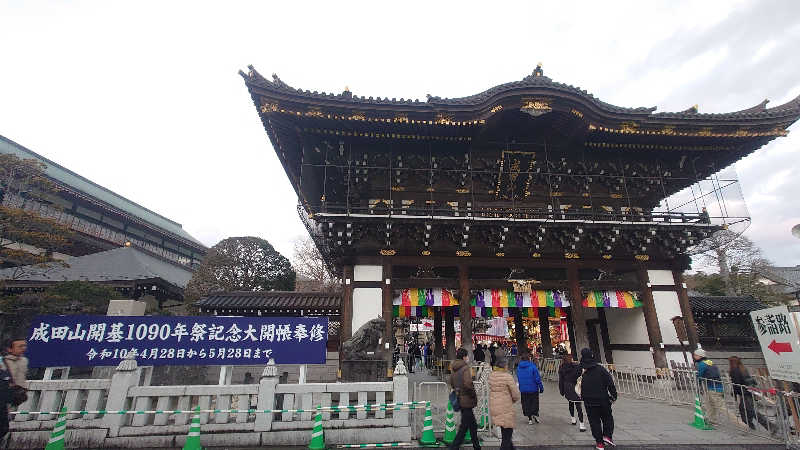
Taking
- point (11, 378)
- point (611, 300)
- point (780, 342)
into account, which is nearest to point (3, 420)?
point (11, 378)

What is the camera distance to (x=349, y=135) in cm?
1212

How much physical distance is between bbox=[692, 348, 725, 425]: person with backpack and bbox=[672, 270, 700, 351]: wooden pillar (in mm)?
5879

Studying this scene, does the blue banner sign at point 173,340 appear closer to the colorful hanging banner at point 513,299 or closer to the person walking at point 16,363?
the person walking at point 16,363

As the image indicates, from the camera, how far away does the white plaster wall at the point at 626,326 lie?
1330 centimetres

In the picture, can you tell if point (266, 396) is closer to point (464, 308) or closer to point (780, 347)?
point (464, 308)

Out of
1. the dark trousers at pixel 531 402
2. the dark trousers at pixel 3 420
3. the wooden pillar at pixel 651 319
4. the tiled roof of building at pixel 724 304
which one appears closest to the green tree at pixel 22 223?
the dark trousers at pixel 3 420

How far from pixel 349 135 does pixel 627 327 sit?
44.6 ft

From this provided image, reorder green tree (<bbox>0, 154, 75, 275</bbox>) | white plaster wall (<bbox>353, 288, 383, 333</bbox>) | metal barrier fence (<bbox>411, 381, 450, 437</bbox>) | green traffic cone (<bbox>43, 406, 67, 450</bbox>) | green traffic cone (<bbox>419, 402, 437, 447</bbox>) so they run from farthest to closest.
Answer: green tree (<bbox>0, 154, 75, 275</bbox>) < white plaster wall (<bbox>353, 288, 383, 333</bbox>) < metal barrier fence (<bbox>411, 381, 450, 437</bbox>) < green traffic cone (<bbox>419, 402, 437, 447</bbox>) < green traffic cone (<bbox>43, 406, 67, 450</bbox>)

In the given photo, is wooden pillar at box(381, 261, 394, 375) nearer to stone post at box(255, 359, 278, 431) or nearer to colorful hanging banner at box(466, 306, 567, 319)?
colorful hanging banner at box(466, 306, 567, 319)

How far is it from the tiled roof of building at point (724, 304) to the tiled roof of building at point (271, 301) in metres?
15.8

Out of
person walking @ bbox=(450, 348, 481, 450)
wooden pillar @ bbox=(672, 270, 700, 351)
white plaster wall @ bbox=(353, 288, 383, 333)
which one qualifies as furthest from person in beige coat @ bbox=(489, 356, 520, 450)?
wooden pillar @ bbox=(672, 270, 700, 351)

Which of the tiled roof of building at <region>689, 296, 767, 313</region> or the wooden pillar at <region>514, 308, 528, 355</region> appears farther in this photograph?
the wooden pillar at <region>514, 308, 528, 355</region>

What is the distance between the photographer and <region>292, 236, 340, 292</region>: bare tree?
3556cm

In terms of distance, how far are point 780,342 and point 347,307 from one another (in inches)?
404
